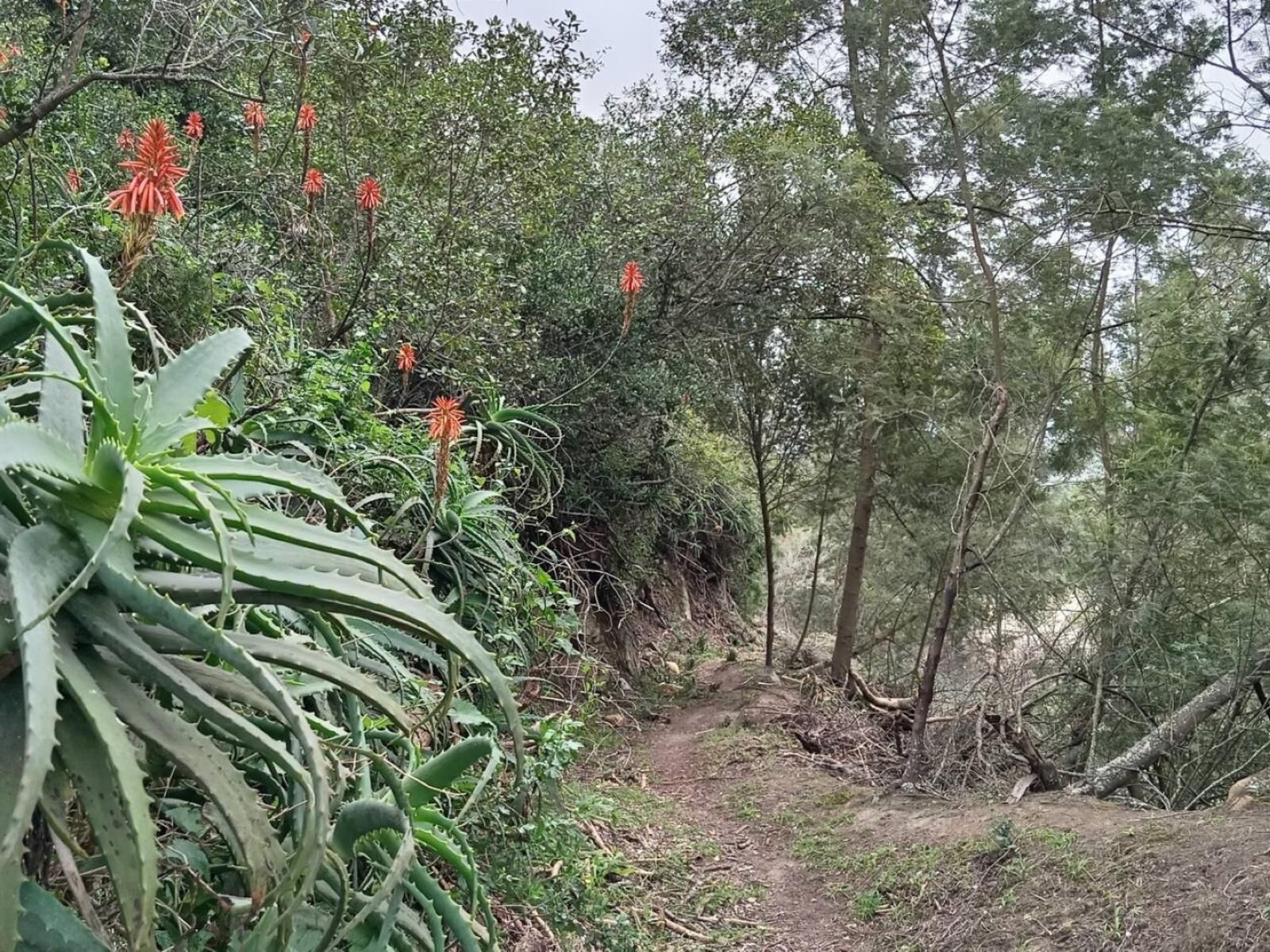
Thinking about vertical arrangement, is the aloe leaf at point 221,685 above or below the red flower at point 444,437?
below

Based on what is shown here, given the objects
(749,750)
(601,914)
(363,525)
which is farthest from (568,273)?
(363,525)

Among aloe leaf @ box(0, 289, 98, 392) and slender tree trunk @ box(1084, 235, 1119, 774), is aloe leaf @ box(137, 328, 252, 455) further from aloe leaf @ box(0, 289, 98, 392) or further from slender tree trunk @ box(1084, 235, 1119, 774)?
slender tree trunk @ box(1084, 235, 1119, 774)

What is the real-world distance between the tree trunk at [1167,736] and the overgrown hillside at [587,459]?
0.16ft

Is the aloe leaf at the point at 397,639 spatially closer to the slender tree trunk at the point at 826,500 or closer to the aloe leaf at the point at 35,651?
the aloe leaf at the point at 35,651

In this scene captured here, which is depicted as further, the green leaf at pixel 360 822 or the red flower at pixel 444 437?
the red flower at pixel 444 437

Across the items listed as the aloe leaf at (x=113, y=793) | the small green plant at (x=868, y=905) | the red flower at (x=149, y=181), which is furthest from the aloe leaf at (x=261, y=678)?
the small green plant at (x=868, y=905)

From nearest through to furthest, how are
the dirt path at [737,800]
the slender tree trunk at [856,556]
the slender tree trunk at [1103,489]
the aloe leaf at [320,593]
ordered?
the aloe leaf at [320,593], the dirt path at [737,800], the slender tree trunk at [1103,489], the slender tree trunk at [856,556]

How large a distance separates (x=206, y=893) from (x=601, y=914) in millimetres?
2216

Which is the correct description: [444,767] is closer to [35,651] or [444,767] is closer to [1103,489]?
[35,651]

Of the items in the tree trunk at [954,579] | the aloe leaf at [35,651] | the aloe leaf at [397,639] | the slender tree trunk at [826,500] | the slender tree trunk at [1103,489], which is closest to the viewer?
the aloe leaf at [35,651]

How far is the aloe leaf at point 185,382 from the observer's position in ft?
4.75

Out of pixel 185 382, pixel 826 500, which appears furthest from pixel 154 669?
pixel 826 500

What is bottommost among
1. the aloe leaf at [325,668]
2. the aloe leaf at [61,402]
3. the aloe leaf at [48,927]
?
the aloe leaf at [48,927]

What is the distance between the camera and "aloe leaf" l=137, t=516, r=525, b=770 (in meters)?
1.28
